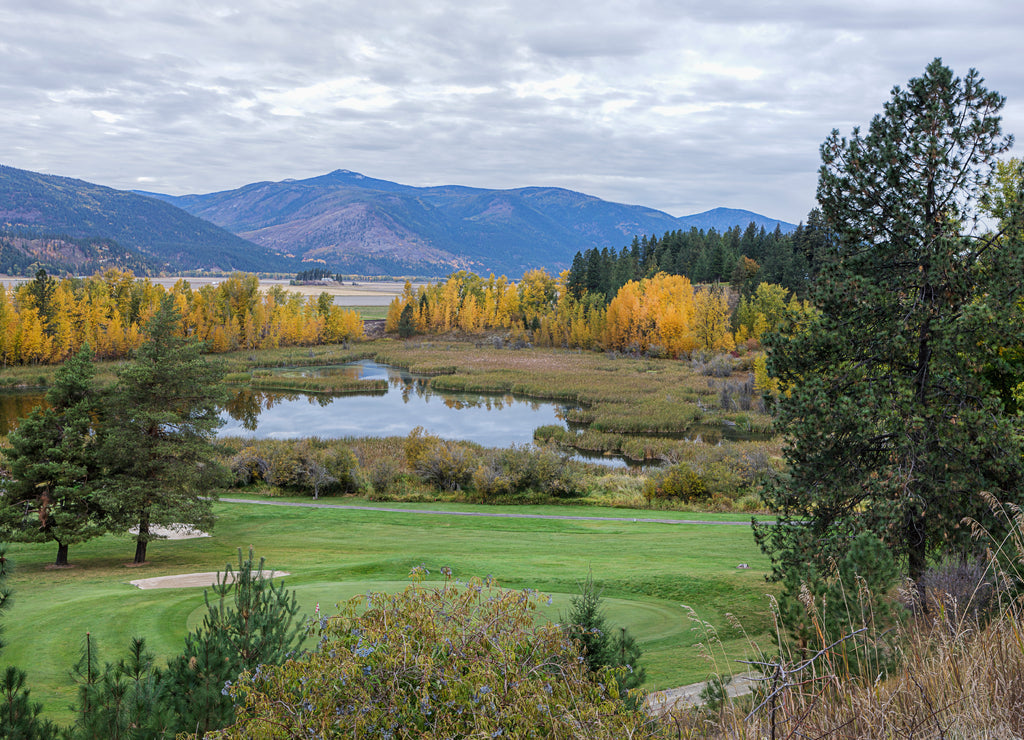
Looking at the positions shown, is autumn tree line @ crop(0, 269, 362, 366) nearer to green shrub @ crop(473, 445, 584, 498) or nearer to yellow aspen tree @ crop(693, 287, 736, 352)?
green shrub @ crop(473, 445, 584, 498)

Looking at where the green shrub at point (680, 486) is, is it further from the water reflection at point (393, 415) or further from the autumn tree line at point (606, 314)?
the autumn tree line at point (606, 314)

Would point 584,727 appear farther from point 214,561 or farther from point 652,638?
point 214,561

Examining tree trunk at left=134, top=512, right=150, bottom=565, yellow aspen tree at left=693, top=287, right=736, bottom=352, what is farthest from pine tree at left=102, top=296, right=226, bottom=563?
yellow aspen tree at left=693, top=287, right=736, bottom=352

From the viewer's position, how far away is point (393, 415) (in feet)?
172

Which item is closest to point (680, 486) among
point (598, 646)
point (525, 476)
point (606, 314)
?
point (525, 476)

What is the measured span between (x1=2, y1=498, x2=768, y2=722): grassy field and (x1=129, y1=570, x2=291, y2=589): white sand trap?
1.22 ft

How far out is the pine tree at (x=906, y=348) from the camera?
10.7m

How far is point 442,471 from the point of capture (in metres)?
30.3

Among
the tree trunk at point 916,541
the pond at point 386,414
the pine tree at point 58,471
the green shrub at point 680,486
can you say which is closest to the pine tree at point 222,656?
the tree trunk at point 916,541

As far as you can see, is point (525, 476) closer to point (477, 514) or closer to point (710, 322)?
point (477, 514)

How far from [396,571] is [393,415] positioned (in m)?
37.7

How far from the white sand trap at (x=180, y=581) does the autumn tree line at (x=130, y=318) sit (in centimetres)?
4746

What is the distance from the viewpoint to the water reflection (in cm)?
4534

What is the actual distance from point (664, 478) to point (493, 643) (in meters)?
25.8
